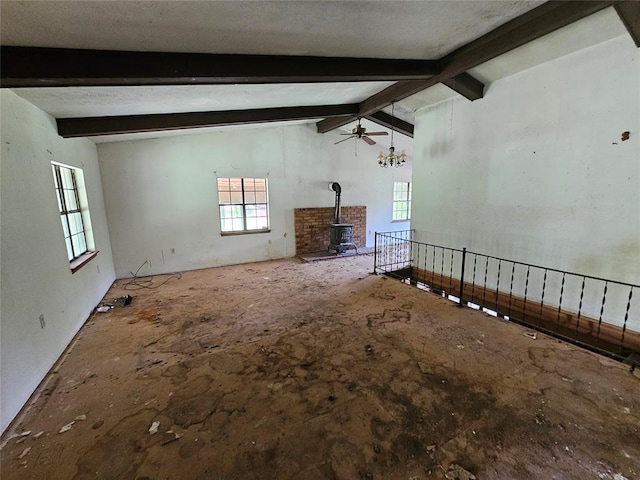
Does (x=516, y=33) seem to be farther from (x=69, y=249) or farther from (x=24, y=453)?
(x=69, y=249)

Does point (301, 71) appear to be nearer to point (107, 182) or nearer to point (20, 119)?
point (20, 119)

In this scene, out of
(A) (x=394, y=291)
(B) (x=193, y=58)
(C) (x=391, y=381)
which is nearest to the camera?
(B) (x=193, y=58)

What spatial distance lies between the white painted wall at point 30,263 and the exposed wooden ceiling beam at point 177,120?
0.80 ft

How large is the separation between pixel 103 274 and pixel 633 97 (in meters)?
7.63

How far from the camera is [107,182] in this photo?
5105 mm

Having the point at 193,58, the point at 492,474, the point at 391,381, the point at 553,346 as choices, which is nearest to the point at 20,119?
the point at 193,58

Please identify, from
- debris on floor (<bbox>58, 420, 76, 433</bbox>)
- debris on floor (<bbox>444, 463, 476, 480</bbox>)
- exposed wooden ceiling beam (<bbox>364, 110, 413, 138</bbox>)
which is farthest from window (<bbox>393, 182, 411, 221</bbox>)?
debris on floor (<bbox>58, 420, 76, 433</bbox>)

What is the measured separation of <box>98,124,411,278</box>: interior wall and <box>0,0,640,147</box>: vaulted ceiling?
6.27 ft

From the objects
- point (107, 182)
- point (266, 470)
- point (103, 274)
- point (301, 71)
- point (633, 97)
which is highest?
point (301, 71)

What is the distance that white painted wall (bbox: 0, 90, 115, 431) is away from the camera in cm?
211

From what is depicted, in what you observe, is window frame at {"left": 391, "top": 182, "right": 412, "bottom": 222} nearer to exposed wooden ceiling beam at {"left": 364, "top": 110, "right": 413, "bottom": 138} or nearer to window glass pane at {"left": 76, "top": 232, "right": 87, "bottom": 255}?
exposed wooden ceiling beam at {"left": 364, "top": 110, "right": 413, "bottom": 138}

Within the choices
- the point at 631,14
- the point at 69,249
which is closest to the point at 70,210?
the point at 69,249

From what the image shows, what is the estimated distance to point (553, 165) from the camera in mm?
3604

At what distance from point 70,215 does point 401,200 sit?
8.41 metres
